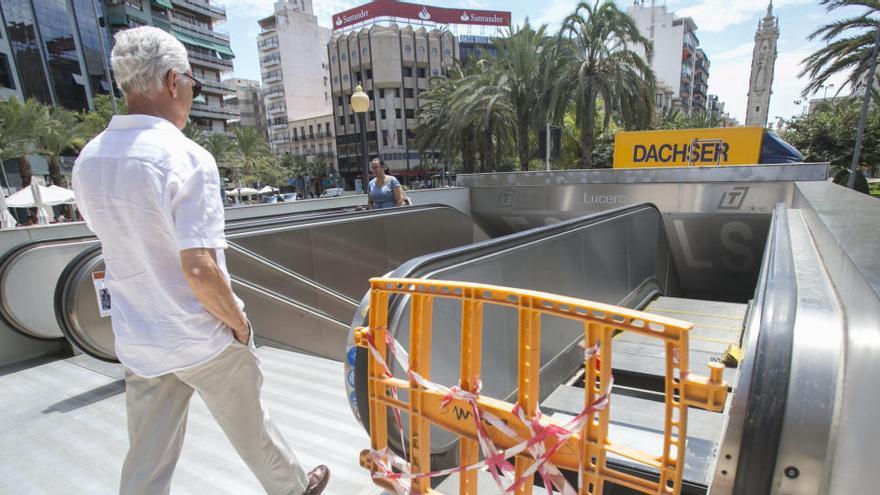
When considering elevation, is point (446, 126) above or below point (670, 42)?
below

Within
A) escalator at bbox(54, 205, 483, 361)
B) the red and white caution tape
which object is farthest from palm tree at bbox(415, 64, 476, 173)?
the red and white caution tape

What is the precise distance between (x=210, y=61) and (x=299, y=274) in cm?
6655

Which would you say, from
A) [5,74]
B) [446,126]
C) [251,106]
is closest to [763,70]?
[446,126]

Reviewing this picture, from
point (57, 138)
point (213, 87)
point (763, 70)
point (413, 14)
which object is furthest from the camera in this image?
point (763, 70)

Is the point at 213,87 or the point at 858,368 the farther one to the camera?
the point at 213,87

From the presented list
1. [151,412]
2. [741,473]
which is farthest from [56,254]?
[741,473]

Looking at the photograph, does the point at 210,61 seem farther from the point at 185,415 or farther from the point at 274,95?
the point at 185,415

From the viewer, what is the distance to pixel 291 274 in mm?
5344

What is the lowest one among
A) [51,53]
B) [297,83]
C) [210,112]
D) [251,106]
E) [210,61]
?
[210,112]

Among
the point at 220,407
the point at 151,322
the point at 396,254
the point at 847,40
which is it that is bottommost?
the point at 396,254

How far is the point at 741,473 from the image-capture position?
131cm

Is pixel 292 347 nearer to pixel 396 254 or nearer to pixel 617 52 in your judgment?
pixel 396 254

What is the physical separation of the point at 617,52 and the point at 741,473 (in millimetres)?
18989

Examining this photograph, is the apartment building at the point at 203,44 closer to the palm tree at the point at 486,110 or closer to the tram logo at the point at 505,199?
the palm tree at the point at 486,110
